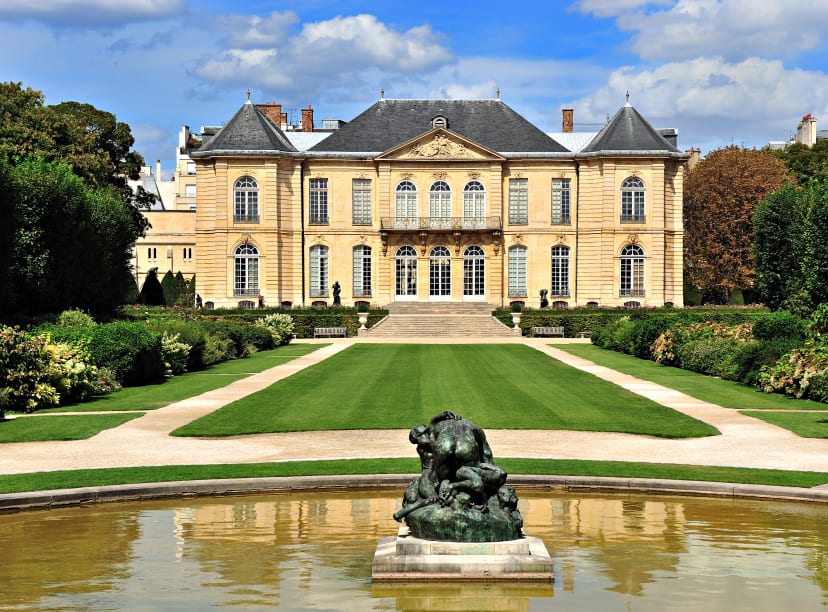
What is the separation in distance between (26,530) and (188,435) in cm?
686

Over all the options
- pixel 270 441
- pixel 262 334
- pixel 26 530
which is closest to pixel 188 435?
pixel 270 441

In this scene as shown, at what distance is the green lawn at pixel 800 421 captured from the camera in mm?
17938

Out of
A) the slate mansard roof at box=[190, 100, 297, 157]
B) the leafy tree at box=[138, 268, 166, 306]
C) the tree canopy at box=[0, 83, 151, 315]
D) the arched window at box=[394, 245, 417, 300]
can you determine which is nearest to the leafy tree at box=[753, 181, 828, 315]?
the tree canopy at box=[0, 83, 151, 315]

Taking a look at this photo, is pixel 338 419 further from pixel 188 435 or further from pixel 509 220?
pixel 509 220

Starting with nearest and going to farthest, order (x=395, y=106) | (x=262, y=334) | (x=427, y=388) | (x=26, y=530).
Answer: (x=26, y=530), (x=427, y=388), (x=262, y=334), (x=395, y=106)

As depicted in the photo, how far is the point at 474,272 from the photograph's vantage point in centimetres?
6612

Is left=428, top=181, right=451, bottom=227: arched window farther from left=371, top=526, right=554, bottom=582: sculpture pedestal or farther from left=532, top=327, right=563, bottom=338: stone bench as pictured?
left=371, top=526, right=554, bottom=582: sculpture pedestal

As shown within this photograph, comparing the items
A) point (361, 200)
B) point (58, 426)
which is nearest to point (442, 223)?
point (361, 200)

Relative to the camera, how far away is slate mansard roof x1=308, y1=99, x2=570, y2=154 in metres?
66.2

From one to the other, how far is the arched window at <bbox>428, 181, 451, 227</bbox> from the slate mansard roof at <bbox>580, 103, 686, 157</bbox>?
839 cm

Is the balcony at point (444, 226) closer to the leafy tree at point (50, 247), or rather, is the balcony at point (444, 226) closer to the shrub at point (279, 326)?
the shrub at point (279, 326)

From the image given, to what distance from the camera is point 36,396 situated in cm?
2216

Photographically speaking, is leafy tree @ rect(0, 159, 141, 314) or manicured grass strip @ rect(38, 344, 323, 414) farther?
leafy tree @ rect(0, 159, 141, 314)

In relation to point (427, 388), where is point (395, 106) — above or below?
above
